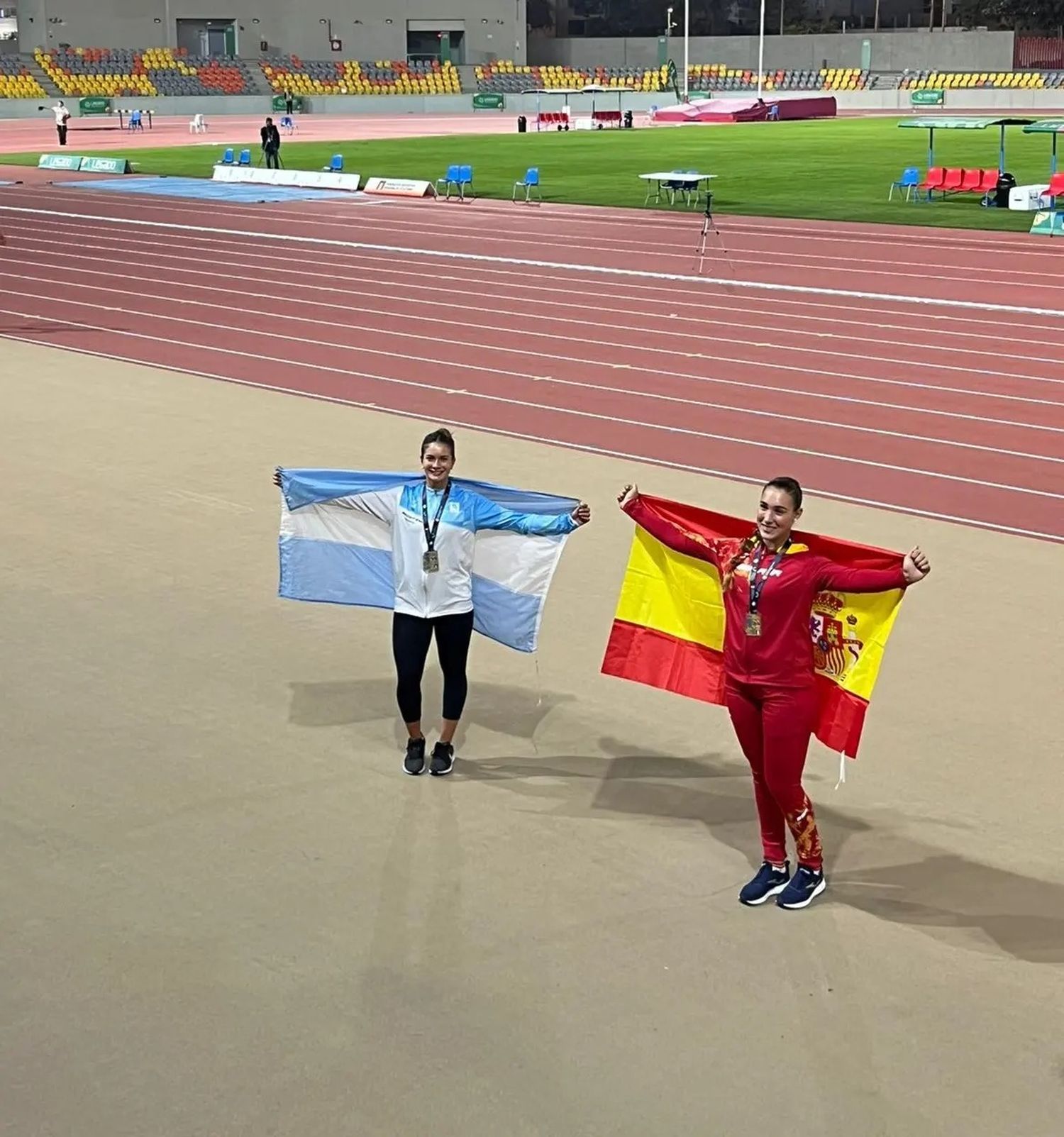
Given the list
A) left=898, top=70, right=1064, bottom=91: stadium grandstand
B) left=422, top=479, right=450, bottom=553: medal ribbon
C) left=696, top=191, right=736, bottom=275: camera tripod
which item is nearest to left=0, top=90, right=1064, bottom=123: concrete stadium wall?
left=898, top=70, right=1064, bottom=91: stadium grandstand

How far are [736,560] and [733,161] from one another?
4440 centimetres

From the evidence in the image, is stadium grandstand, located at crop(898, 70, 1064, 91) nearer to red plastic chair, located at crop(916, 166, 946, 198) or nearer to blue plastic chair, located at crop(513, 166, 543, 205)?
blue plastic chair, located at crop(513, 166, 543, 205)

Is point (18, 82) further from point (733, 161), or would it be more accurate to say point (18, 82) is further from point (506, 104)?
point (733, 161)

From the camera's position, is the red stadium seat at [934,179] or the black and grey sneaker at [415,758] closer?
the black and grey sneaker at [415,758]

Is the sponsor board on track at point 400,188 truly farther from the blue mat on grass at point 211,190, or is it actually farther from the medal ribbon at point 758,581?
the medal ribbon at point 758,581

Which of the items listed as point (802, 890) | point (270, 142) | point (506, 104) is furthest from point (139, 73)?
point (802, 890)

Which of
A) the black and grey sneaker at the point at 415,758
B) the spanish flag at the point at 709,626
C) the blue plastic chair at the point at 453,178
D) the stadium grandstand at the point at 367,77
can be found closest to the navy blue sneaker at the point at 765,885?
the spanish flag at the point at 709,626

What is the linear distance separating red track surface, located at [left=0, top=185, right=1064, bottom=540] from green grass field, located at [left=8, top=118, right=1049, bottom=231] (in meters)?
3.75

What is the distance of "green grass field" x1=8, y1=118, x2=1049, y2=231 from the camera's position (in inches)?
1358

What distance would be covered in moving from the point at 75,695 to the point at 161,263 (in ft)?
65.0

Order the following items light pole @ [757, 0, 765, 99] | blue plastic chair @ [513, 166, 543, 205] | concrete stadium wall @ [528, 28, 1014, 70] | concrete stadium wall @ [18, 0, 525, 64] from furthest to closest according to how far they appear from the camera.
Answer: concrete stadium wall @ [528, 28, 1014, 70], concrete stadium wall @ [18, 0, 525, 64], light pole @ [757, 0, 765, 99], blue plastic chair @ [513, 166, 543, 205]

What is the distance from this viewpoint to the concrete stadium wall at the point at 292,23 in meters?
85.2

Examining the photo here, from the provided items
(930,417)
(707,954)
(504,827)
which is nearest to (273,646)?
(504,827)

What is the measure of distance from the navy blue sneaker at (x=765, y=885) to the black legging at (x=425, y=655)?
1.66 meters
